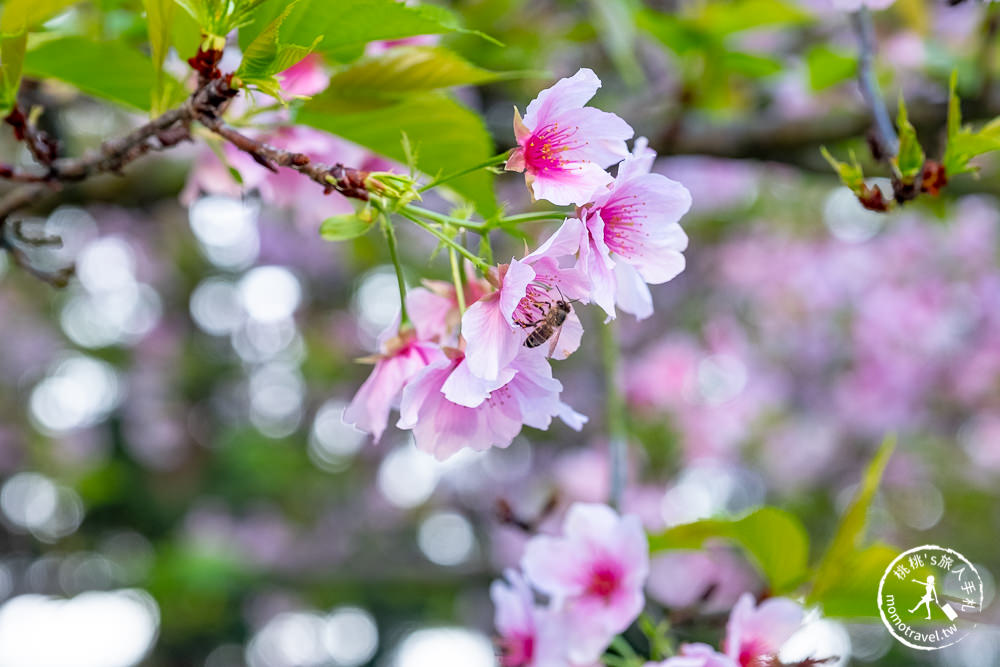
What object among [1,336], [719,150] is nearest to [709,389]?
[719,150]

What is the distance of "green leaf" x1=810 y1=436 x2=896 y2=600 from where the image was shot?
0.68m

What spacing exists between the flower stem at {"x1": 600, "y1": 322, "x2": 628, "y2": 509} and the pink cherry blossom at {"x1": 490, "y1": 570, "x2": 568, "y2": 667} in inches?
5.3

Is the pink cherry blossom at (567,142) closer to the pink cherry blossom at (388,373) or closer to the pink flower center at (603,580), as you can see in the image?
the pink cherry blossom at (388,373)

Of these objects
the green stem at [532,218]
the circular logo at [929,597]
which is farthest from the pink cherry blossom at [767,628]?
the green stem at [532,218]

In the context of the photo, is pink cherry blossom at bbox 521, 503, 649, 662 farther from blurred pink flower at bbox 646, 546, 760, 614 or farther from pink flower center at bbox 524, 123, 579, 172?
blurred pink flower at bbox 646, 546, 760, 614

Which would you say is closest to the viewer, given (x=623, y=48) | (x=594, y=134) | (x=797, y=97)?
(x=594, y=134)

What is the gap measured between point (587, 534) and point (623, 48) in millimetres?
554

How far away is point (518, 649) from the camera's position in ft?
2.31

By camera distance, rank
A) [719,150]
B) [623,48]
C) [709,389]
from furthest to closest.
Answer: [709,389] → [719,150] → [623,48]

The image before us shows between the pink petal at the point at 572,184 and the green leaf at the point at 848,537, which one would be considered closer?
the pink petal at the point at 572,184

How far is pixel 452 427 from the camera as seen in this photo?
20.4 inches

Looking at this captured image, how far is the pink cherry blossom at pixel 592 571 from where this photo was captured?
65 cm

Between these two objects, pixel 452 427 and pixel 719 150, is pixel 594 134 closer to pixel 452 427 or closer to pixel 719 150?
pixel 452 427

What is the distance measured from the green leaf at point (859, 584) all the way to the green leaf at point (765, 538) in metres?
0.04
